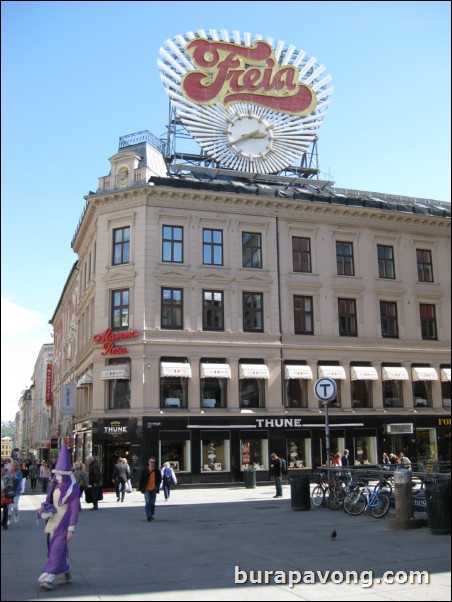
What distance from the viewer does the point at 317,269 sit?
3772 cm

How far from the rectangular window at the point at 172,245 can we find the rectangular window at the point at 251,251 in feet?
12.3

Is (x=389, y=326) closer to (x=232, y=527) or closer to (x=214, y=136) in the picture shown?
(x=214, y=136)

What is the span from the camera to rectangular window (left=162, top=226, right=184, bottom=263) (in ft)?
118

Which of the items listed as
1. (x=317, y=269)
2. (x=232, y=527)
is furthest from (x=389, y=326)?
(x=232, y=527)

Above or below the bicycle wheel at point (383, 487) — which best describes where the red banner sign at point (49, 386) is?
above

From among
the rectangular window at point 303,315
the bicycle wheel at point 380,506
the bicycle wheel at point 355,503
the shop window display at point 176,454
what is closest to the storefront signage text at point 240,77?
the rectangular window at point 303,315

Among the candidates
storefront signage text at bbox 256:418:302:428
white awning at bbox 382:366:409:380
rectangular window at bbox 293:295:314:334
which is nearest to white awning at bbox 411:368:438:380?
white awning at bbox 382:366:409:380

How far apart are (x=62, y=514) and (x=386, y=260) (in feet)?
71.2

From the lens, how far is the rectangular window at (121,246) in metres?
36.1

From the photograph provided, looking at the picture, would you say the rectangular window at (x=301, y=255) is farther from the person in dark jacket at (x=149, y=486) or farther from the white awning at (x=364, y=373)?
the person in dark jacket at (x=149, y=486)

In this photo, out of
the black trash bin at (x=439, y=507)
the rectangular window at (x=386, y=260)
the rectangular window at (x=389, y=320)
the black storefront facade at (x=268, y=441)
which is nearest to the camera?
the black trash bin at (x=439, y=507)

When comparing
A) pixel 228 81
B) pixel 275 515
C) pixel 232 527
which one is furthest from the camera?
pixel 228 81

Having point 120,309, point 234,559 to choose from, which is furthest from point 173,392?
point 234,559

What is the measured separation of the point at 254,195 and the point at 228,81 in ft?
29.3
